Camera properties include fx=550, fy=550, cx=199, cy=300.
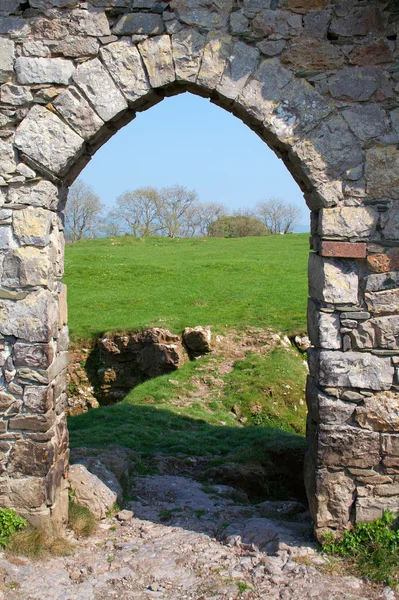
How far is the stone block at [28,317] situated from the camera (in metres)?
4.73

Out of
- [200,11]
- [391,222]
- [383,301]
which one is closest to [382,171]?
[391,222]

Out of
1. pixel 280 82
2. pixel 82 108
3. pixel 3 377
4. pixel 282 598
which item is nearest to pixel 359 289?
pixel 280 82

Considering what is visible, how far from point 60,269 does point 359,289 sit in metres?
2.69

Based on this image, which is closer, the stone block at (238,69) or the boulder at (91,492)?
the stone block at (238,69)

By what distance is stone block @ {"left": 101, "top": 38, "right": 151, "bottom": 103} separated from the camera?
15.2 feet

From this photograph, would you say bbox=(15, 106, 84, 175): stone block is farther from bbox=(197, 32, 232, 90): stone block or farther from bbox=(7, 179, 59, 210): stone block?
bbox=(197, 32, 232, 90): stone block

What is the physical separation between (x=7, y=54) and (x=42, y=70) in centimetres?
32

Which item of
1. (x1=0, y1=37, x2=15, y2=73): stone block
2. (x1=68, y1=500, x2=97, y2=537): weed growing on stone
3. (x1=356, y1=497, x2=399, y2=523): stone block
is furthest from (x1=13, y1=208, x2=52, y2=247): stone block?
(x1=356, y1=497, x2=399, y2=523): stone block

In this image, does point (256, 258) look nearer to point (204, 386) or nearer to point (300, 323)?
point (300, 323)

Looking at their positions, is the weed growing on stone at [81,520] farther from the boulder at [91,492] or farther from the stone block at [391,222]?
the stone block at [391,222]

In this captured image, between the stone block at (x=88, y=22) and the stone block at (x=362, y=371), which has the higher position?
the stone block at (x=88, y=22)

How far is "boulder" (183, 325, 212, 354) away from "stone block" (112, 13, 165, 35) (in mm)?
7794

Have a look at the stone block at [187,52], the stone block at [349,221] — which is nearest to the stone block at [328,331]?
the stone block at [349,221]

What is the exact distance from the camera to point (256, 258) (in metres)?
21.0
